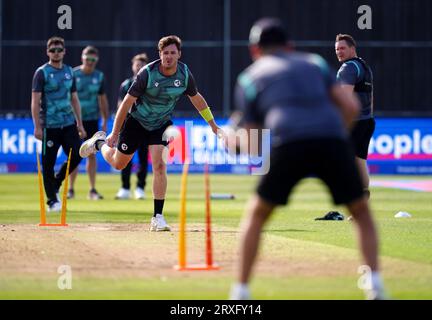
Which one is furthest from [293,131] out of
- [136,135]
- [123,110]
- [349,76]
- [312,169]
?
[349,76]

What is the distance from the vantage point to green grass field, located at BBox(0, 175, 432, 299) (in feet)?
32.6

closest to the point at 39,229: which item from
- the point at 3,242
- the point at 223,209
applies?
the point at 3,242

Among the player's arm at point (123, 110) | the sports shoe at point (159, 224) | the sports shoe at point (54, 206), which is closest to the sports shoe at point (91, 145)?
the sports shoe at point (54, 206)

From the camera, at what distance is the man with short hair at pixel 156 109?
1491 centimetres

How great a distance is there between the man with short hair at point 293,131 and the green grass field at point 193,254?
0.78 meters

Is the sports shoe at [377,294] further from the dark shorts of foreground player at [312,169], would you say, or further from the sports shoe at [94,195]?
the sports shoe at [94,195]

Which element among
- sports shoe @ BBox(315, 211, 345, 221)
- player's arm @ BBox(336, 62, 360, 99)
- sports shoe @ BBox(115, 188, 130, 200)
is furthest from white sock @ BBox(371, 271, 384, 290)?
sports shoe @ BBox(115, 188, 130, 200)

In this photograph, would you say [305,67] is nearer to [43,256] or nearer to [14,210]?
[43,256]

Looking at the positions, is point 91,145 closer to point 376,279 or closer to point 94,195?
point 94,195

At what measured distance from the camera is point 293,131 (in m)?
8.63

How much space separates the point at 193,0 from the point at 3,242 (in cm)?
2560

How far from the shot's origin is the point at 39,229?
15.7 meters

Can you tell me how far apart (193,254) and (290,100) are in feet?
14.1

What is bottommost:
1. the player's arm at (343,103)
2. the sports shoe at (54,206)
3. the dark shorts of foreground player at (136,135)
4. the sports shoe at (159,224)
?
the sports shoe at (54,206)
